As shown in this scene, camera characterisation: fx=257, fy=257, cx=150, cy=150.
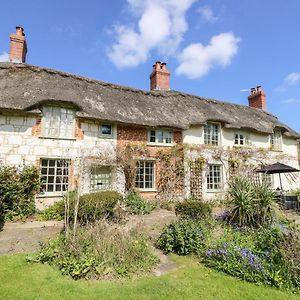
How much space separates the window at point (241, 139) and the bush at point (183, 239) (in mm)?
12310

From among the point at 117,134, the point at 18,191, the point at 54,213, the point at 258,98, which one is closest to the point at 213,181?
the point at 117,134

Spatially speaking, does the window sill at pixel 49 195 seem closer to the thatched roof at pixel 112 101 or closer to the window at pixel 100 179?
the window at pixel 100 179

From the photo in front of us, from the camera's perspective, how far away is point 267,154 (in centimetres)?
1880

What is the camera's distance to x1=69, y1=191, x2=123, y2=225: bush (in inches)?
330

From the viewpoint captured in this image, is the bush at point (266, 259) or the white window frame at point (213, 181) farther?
the white window frame at point (213, 181)

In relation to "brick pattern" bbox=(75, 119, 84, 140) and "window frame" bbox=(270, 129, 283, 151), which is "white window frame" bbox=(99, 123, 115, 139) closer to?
"brick pattern" bbox=(75, 119, 84, 140)

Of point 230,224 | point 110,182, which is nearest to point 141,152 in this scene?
point 110,182

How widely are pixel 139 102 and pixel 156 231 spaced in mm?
9021

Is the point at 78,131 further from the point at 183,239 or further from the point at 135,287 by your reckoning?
the point at 135,287

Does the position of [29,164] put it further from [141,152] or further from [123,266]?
[123,266]

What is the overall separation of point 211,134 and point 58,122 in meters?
9.70

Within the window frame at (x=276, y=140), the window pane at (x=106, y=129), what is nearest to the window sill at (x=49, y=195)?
the window pane at (x=106, y=129)

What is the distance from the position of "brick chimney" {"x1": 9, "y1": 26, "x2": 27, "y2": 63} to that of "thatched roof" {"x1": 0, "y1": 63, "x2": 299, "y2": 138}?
1.50m

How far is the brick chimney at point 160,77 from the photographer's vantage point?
19000mm
